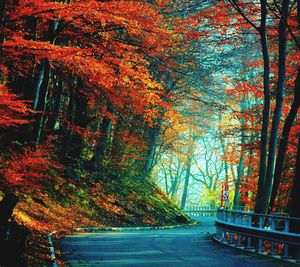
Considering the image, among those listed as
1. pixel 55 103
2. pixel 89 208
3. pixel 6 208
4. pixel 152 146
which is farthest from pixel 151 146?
pixel 6 208

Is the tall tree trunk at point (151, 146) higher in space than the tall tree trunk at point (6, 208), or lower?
higher

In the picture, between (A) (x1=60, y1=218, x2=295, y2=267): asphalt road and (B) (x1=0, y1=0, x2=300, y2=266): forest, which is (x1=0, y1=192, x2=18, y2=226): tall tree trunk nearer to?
(B) (x1=0, y1=0, x2=300, y2=266): forest

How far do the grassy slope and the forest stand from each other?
11 cm

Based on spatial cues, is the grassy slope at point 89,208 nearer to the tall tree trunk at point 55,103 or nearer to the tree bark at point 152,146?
the tree bark at point 152,146

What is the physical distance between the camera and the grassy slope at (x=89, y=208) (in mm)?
16953

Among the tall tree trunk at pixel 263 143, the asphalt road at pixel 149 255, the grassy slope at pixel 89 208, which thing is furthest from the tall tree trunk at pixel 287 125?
the grassy slope at pixel 89 208

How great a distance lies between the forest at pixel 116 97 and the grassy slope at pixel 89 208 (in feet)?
0.36

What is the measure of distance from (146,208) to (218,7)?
54.7 ft

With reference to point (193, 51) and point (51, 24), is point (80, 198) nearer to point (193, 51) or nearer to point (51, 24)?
point (51, 24)

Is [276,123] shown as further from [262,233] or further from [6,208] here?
[6,208]

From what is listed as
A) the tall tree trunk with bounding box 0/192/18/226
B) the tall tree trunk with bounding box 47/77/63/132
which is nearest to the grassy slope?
the tall tree trunk with bounding box 0/192/18/226

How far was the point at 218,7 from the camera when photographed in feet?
66.0

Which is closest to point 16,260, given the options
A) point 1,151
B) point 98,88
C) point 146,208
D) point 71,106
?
point 1,151

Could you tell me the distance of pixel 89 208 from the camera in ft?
86.5
